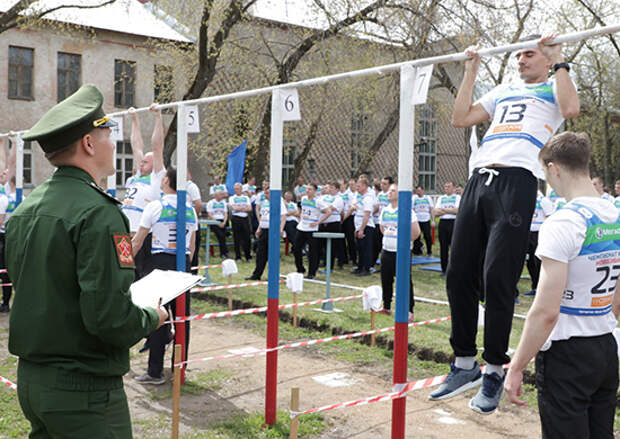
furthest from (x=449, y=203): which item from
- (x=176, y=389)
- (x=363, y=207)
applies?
(x=176, y=389)

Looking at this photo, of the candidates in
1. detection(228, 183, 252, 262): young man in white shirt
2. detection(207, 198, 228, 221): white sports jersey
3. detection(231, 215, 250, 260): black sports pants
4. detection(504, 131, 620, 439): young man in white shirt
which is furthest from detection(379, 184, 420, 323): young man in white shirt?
detection(207, 198, 228, 221): white sports jersey

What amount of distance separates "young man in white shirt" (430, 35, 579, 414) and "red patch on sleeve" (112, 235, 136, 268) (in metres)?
1.88

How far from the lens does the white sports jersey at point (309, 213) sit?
13594 mm

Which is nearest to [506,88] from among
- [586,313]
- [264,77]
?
[586,313]

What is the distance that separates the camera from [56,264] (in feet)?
7.52

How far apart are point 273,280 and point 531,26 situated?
17.2 m

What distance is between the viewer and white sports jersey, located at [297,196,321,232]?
44.6 feet

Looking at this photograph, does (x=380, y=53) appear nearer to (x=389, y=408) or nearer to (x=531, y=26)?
(x=531, y=26)

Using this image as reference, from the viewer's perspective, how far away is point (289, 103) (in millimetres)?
5270

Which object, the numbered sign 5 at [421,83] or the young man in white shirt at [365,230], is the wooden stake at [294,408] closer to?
the numbered sign 5 at [421,83]

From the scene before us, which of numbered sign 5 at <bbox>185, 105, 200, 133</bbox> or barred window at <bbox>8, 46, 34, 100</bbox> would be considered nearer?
numbered sign 5 at <bbox>185, 105, 200, 133</bbox>

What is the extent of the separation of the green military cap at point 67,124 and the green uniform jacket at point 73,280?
12 centimetres

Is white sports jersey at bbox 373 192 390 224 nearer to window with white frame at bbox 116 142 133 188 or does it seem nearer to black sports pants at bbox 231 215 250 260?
black sports pants at bbox 231 215 250 260

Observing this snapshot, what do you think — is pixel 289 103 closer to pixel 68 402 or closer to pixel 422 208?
pixel 68 402
